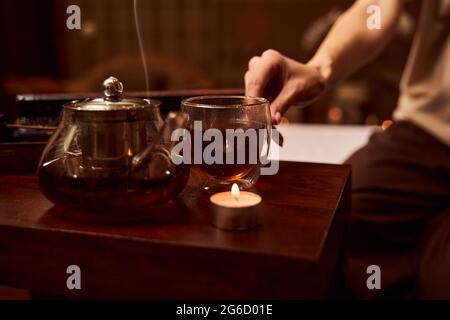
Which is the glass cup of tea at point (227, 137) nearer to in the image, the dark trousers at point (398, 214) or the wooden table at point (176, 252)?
the wooden table at point (176, 252)

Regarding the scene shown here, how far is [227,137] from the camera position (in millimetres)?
672

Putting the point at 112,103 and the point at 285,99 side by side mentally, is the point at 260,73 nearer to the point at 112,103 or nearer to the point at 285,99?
the point at 285,99

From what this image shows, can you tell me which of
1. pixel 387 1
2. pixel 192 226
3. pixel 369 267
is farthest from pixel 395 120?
pixel 192 226

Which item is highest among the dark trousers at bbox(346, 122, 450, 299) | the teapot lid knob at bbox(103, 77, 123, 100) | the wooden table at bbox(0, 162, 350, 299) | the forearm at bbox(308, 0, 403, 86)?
the forearm at bbox(308, 0, 403, 86)

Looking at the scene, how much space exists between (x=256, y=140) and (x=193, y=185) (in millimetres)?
115

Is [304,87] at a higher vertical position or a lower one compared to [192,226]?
higher

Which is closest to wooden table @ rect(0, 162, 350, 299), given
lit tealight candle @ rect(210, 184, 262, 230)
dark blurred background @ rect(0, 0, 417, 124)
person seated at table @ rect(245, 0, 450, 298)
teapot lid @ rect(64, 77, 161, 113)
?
lit tealight candle @ rect(210, 184, 262, 230)

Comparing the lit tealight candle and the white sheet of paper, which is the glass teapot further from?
the white sheet of paper

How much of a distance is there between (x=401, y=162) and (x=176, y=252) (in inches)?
28.6

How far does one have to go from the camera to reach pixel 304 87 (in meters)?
0.94

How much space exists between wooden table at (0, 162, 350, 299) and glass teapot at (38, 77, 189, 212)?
0.10ft

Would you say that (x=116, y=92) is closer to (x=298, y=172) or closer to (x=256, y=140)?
(x=256, y=140)

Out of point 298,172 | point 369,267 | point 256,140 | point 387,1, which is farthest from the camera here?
point 387,1

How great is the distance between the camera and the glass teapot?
0.58m
